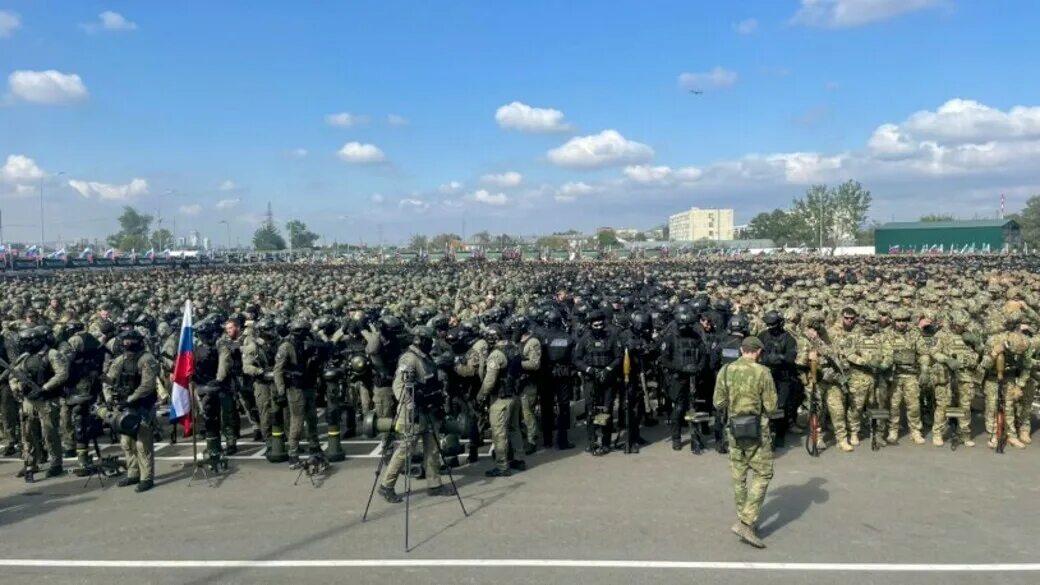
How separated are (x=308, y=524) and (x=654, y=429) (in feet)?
20.2

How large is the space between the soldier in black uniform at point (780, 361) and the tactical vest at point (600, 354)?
208 cm

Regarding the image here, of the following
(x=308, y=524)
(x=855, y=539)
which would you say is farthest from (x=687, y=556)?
(x=308, y=524)

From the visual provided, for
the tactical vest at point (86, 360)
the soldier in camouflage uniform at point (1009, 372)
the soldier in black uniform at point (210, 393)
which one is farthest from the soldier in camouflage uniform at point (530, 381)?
the soldier in camouflage uniform at point (1009, 372)

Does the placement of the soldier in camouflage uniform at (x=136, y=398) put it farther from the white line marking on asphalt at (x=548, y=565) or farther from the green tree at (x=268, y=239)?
the green tree at (x=268, y=239)

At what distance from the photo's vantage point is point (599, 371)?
966 cm

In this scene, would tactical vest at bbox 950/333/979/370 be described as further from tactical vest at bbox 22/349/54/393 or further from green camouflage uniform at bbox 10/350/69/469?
tactical vest at bbox 22/349/54/393

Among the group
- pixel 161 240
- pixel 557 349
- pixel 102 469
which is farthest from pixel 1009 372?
pixel 161 240

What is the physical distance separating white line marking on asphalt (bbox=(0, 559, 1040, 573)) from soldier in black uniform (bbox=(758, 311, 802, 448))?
11.9 ft

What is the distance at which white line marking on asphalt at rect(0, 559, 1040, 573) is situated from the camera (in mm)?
5895

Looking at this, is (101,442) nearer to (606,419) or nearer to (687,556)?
(606,419)

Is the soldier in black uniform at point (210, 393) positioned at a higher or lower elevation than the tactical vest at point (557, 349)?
lower

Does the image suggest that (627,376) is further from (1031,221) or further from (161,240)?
(161,240)

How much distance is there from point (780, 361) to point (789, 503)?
8.04 ft

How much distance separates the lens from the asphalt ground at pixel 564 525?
6004 millimetres
